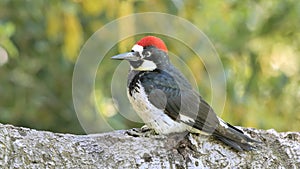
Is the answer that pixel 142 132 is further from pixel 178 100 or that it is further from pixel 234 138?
pixel 234 138

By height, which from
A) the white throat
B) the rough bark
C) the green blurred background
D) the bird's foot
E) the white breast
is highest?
the green blurred background

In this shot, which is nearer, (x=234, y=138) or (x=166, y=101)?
(x=234, y=138)

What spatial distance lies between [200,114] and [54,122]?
272 cm

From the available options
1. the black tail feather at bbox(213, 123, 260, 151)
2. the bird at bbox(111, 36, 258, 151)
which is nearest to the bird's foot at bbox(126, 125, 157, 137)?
the bird at bbox(111, 36, 258, 151)

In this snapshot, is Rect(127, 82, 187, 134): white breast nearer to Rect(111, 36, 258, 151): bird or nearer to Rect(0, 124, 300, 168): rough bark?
Rect(111, 36, 258, 151): bird

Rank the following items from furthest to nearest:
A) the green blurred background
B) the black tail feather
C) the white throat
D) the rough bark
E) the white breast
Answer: the green blurred background
the white throat
the white breast
the black tail feather
the rough bark

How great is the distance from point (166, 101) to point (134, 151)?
1.63ft

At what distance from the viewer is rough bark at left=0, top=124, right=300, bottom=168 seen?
9.51 feet

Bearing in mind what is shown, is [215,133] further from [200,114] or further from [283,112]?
[283,112]

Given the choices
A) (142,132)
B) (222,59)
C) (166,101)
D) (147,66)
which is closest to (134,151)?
(142,132)

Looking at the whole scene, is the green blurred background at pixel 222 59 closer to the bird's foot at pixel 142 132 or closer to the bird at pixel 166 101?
the bird at pixel 166 101

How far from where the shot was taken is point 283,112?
18.5ft

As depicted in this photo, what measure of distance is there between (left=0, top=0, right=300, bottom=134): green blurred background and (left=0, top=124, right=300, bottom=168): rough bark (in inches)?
74.5

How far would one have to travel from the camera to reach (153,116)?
3.51 metres
